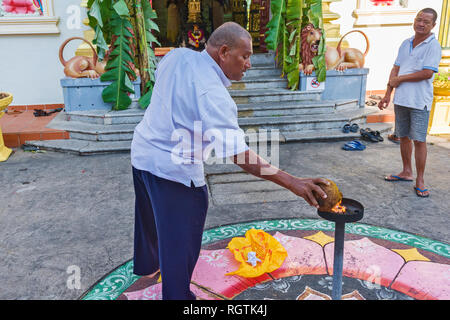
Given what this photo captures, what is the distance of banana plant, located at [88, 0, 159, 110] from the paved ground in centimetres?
127

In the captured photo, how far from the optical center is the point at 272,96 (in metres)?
7.00

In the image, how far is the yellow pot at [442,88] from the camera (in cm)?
602

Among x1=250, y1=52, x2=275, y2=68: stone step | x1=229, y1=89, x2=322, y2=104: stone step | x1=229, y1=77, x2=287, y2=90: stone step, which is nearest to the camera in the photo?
x1=229, y1=89, x2=322, y2=104: stone step

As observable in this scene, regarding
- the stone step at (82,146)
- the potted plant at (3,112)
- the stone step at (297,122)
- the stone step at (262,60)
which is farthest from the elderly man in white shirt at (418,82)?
the potted plant at (3,112)

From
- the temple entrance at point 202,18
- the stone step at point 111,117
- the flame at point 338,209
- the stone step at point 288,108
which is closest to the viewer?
the flame at point 338,209

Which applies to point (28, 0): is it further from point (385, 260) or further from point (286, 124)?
point (385, 260)

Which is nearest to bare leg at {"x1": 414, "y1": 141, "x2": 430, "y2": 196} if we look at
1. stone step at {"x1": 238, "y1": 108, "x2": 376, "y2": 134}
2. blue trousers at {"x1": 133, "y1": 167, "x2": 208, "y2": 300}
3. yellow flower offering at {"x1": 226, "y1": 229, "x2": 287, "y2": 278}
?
yellow flower offering at {"x1": 226, "y1": 229, "x2": 287, "y2": 278}

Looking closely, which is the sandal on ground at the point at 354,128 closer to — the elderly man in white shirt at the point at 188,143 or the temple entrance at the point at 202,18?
the temple entrance at the point at 202,18

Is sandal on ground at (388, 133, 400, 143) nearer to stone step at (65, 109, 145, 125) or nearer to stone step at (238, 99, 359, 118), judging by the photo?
stone step at (238, 99, 359, 118)

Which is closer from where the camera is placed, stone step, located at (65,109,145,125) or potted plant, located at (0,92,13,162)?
potted plant, located at (0,92,13,162)

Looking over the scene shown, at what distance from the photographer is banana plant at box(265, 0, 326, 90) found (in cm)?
656

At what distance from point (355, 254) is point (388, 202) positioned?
1.22 m

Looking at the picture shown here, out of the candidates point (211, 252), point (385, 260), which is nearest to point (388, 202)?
point (385, 260)

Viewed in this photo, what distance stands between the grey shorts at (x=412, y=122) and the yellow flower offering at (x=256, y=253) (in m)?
2.15
